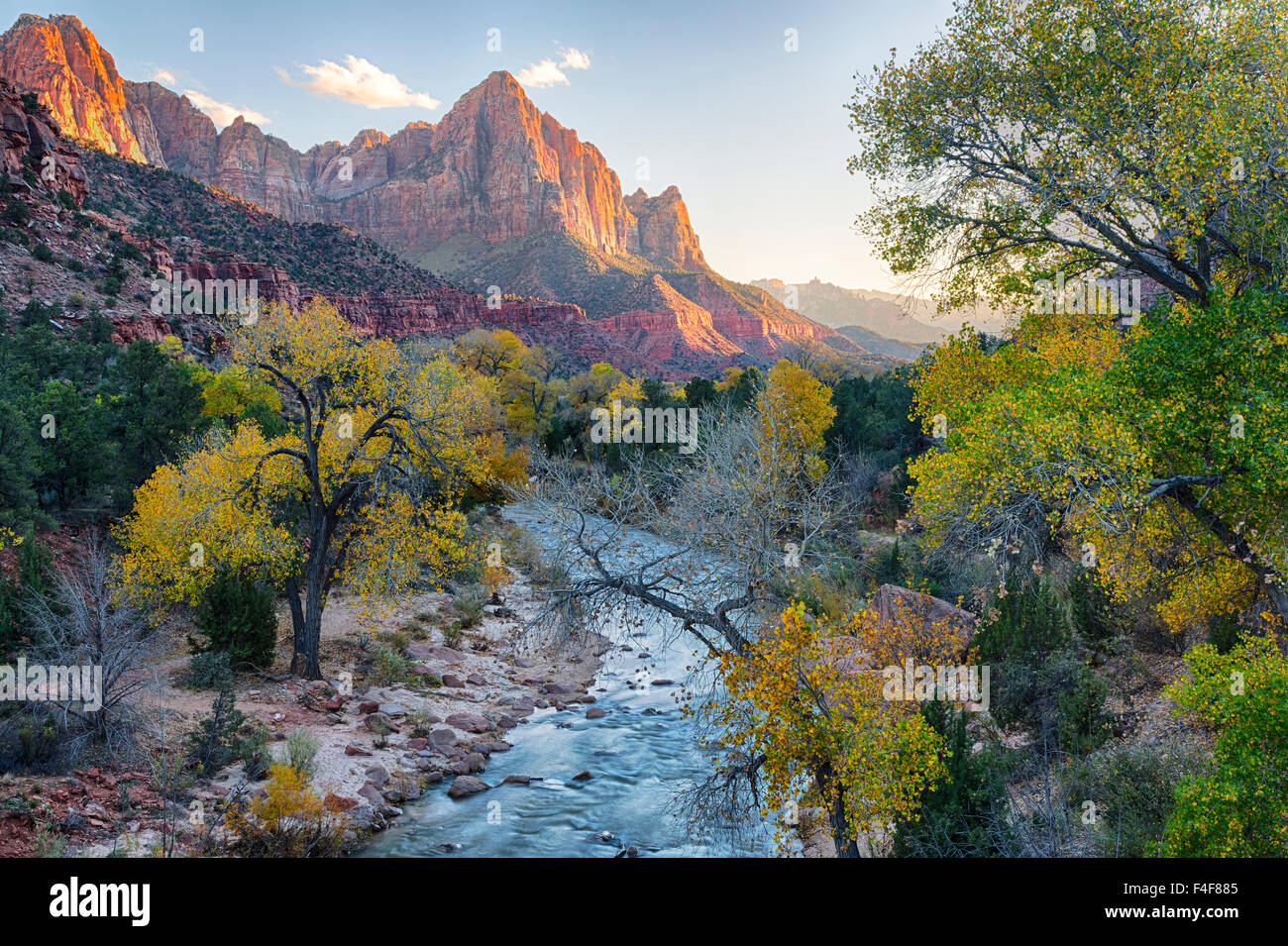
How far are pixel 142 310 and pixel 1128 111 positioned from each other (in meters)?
49.1

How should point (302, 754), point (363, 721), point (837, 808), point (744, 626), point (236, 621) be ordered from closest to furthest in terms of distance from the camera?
point (837, 808) → point (744, 626) → point (302, 754) → point (363, 721) → point (236, 621)

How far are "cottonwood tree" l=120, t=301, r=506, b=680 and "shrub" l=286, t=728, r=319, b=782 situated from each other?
333cm

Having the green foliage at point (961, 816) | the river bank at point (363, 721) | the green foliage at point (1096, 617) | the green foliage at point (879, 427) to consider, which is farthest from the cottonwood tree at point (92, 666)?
the green foliage at point (879, 427)

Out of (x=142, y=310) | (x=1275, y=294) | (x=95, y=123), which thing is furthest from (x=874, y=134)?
(x=95, y=123)

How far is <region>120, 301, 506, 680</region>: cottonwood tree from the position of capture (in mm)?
14289

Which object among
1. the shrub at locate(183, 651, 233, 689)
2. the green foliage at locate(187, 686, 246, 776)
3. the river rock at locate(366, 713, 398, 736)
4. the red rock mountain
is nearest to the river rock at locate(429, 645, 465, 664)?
the river rock at locate(366, 713, 398, 736)

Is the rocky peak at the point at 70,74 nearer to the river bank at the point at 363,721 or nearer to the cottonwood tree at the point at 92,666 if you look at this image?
the river bank at the point at 363,721

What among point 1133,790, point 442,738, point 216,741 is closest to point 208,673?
point 216,741

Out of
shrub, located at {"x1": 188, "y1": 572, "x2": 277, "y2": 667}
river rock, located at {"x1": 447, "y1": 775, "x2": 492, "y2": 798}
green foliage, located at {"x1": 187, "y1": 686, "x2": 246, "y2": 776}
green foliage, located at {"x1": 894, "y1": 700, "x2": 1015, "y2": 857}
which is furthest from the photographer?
shrub, located at {"x1": 188, "y1": 572, "x2": 277, "y2": 667}

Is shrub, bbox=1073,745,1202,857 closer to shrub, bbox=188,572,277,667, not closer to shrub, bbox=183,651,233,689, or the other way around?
shrub, bbox=183,651,233,689

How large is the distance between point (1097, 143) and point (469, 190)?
173824 mm

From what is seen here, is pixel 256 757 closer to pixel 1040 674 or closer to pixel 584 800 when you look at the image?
pixel 584 800

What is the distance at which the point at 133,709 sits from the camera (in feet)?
36.1

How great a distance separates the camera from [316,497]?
14125 millimetres
